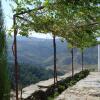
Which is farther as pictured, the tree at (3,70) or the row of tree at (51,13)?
the row of tree at (51,13)

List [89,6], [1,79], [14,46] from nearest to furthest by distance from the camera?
[1,79] < [89,6] < [14,46]

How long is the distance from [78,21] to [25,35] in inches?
127

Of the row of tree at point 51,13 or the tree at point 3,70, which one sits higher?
the row of tree at point 51,13

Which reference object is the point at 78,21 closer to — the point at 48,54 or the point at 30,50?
the point at 30,50

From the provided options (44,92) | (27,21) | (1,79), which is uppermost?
(27,21)

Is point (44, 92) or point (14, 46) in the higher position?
point (14, 46)

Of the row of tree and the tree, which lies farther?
the row of tree

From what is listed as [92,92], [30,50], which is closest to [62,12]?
[92,92]

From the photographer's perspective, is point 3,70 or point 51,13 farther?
point 51,13

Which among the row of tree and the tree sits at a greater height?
the row of tree

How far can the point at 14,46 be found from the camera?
352 inches

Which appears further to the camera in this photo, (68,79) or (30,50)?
(30,50)

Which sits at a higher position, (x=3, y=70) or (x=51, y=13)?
(x=51, y=13)

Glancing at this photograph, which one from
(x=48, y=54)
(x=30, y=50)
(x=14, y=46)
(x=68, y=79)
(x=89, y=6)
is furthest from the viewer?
(x=48, y=54)
